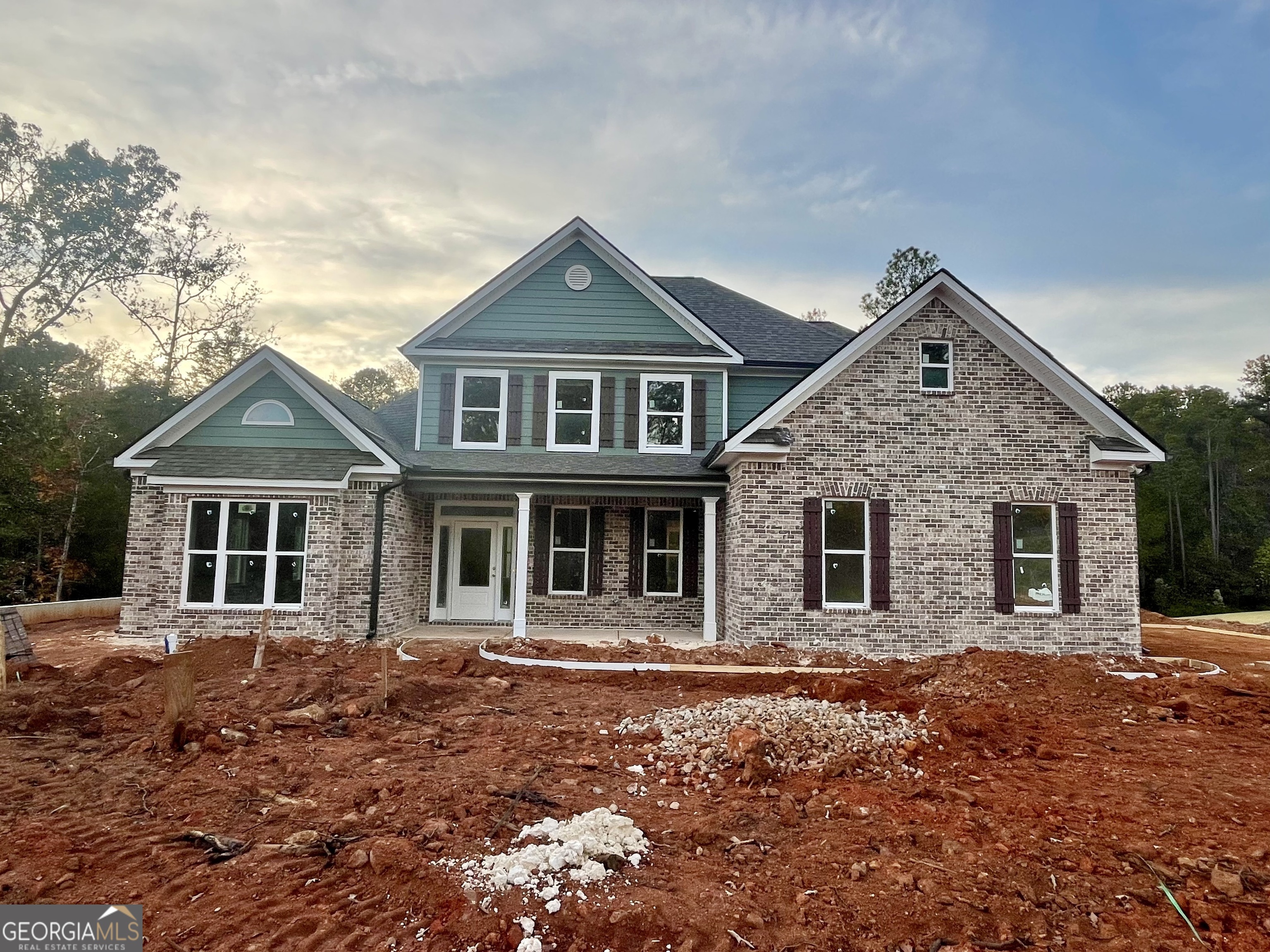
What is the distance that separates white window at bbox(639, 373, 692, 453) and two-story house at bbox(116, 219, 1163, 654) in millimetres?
558

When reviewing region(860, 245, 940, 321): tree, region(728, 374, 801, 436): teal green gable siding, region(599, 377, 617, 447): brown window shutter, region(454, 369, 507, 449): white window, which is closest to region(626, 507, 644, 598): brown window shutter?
region(599, 377, 617, 447): brown window shutter

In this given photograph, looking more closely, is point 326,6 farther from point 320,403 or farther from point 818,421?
point 818,421

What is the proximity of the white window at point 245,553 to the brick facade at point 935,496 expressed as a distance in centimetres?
780

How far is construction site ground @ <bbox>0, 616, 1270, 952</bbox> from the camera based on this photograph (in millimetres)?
3047

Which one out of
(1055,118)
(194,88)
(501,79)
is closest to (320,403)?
(194,88)

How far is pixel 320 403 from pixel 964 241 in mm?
16276

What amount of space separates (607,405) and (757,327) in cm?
470

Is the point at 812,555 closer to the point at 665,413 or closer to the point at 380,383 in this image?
the point at 665,413

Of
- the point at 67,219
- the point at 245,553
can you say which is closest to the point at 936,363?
the point at 245,553

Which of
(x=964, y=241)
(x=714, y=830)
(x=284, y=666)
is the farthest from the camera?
(x=964, y=241)

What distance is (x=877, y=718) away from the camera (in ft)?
20.7

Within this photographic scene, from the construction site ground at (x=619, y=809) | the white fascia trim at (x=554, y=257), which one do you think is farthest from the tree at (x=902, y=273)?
the construction site ground at (x=619, y=809)

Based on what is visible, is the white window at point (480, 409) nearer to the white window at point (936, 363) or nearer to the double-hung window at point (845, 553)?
the double-hung window at point (845, 553)

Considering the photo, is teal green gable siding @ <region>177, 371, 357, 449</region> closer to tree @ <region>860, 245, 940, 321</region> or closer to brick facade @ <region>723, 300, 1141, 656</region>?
brick facade @ <region>723, 300, 1141, 656</region>
